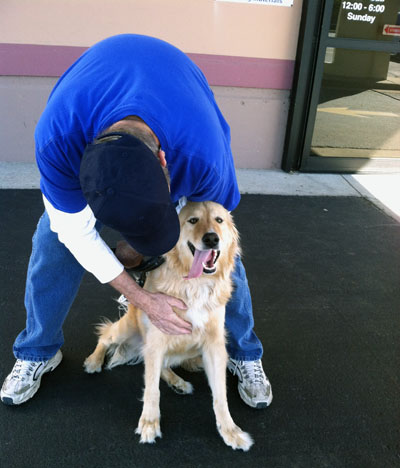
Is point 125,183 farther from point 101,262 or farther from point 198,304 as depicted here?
point 198,304

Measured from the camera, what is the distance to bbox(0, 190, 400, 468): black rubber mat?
6.98 ft

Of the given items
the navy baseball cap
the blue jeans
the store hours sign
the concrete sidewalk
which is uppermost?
the store hours sign

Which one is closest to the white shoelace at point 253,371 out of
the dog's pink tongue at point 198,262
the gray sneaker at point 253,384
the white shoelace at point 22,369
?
the gray sneaker at point 253,384

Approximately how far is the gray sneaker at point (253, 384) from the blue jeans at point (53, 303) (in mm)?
46

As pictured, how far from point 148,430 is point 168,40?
3.87 meters

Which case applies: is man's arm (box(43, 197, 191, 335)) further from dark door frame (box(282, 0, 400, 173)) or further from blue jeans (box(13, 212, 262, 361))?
dark door frame (box(282, 0, 400, 173))

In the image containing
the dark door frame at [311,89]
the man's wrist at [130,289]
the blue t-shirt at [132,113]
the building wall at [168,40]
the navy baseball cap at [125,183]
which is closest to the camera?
the navy baseball cap at [125,183]

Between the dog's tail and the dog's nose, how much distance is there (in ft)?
2.04

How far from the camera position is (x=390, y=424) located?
2.29m

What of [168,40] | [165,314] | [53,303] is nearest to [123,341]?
[53,303]

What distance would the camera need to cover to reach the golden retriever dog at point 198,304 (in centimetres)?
218

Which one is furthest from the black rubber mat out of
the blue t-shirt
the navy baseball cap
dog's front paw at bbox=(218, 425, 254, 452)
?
the navy baseball cap

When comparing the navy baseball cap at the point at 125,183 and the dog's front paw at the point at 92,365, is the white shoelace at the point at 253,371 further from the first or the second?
the navy baseball cap at the point at 125,183

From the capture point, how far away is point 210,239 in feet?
6.98
